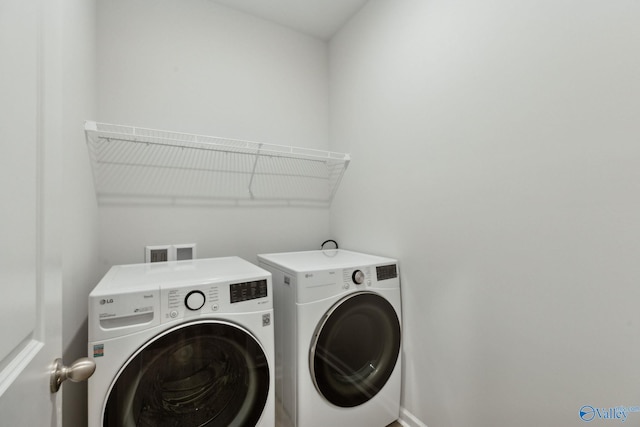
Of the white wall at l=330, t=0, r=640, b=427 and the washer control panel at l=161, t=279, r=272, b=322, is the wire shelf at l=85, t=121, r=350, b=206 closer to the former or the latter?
the white wall at l=330, t=0, r=640, b=427

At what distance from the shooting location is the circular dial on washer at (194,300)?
1056 mm

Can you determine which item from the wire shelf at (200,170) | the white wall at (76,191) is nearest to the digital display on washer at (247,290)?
the white wall at (76,191)

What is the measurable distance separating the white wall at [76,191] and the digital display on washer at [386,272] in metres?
1.36

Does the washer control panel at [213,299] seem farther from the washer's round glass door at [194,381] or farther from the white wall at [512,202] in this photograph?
the white wall at [512,202]

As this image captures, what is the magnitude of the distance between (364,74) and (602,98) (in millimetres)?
1362

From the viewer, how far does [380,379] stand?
150 centimetres

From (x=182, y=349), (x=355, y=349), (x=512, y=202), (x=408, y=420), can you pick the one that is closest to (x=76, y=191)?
(x=182, y=349)

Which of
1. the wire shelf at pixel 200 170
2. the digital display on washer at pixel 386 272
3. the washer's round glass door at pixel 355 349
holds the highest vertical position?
the wire shelf at pixel 200 170

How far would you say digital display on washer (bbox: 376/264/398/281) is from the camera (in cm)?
154

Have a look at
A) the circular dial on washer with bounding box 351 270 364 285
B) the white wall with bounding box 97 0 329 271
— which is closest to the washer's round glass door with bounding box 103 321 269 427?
the circular dial on washer with bounding box 351 270 364 285

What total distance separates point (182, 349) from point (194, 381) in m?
0.16

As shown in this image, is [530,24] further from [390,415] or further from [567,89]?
[390,415]
